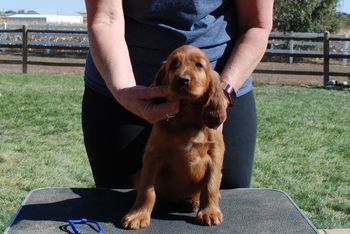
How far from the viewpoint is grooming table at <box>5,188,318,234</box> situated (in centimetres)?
214

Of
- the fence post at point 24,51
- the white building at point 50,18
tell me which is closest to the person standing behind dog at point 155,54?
the fence post at point 24,51

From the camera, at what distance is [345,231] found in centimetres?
301

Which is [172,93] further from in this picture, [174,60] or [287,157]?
[287,157]

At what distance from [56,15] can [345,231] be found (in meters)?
63.1

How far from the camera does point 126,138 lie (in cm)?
259

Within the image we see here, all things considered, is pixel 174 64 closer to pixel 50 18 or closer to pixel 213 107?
pixel 213 107

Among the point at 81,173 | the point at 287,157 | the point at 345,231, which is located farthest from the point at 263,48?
the point at 287,157

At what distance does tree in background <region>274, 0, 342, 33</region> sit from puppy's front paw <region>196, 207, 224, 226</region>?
95.6 ft

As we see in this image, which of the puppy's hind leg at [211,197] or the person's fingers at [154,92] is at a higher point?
the person's fingers at [154,92]

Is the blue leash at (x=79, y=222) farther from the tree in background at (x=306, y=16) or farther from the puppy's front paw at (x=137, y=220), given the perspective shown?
the tree in background at (x=306, y=16)

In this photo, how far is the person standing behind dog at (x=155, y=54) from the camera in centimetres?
243

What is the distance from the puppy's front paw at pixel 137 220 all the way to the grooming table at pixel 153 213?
0.07 feet

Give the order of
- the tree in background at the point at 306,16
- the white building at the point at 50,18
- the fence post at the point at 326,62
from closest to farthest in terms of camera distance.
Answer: the fence post at the point at 326,62, the tree in background at the point at 306,16, the white building at the point at 50,18

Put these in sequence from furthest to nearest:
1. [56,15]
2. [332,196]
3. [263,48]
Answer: [56,15] < [332,196] < [263,48]
